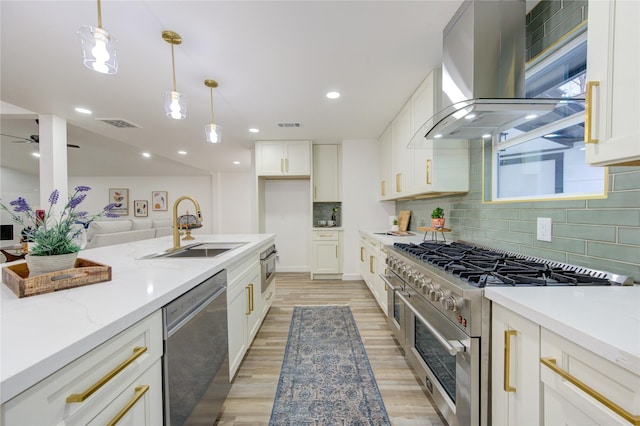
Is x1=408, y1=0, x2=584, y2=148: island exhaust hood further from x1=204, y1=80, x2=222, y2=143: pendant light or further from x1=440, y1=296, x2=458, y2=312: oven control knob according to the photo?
x1=204, y1=80, x2=222, y2=143: pendant light

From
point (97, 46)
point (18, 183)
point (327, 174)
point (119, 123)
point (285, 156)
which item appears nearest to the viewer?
point (97, 46)

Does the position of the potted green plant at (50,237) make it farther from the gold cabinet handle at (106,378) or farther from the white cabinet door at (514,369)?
the white cabinet door at (514,369)

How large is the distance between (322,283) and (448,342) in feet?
10.4

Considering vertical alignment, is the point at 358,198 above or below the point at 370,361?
above

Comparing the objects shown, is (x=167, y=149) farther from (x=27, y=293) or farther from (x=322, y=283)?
(x=27, y=293)

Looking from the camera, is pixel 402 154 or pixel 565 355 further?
pixel 402 154

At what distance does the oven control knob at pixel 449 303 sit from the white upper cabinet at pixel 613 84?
70cm

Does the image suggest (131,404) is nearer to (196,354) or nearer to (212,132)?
(196,354)

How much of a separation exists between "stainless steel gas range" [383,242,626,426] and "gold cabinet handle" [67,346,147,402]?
4.00 feet

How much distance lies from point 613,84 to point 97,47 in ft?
6.90

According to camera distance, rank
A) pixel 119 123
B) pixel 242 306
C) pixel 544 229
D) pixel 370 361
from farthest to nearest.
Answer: pixel 119 123 < pixel 370 361 < pixel 242 306 < pixel 544 229

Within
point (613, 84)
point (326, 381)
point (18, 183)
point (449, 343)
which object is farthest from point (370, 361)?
point (18, 183)

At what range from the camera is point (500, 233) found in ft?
5.92

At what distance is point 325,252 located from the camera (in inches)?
174
